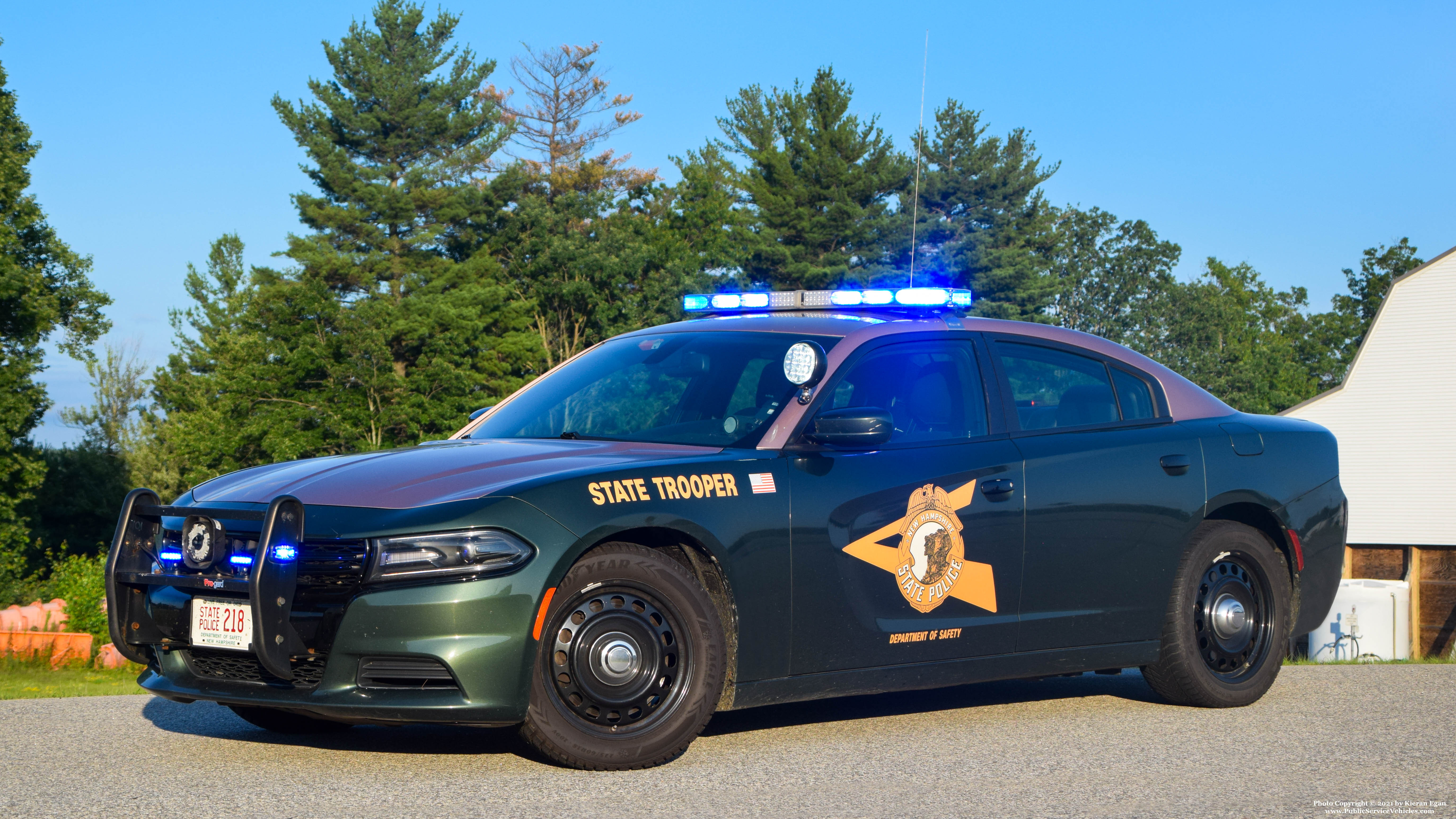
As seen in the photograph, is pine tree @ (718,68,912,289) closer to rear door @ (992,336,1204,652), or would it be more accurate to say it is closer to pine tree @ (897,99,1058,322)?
pine tree @ (897,99,1058,322)

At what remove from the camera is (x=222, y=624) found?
4.71m

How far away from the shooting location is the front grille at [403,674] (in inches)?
178

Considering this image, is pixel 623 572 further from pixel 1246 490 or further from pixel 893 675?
pixel 1246 490

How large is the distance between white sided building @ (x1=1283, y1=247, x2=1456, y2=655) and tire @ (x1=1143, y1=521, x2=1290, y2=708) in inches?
1534

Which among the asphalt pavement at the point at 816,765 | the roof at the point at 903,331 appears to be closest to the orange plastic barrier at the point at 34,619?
the asphalt pavement at the point at 816,765

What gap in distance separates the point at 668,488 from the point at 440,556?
0.84m

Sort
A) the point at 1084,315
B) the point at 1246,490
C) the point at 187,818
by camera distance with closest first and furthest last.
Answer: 1. the point at 187,818
2. the point at 1246,490
3. the point at 1084,315

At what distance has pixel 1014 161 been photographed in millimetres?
A: 65750

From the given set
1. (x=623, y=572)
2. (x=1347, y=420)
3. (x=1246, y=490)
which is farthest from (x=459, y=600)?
(x=1347, y=420)

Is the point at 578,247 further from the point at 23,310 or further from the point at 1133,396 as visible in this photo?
the point at 1133,396

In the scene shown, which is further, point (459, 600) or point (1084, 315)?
point (1084, 315)

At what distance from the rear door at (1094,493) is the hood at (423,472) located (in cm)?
151

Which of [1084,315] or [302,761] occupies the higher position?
[1084,315]

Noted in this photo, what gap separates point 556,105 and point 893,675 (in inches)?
2392
